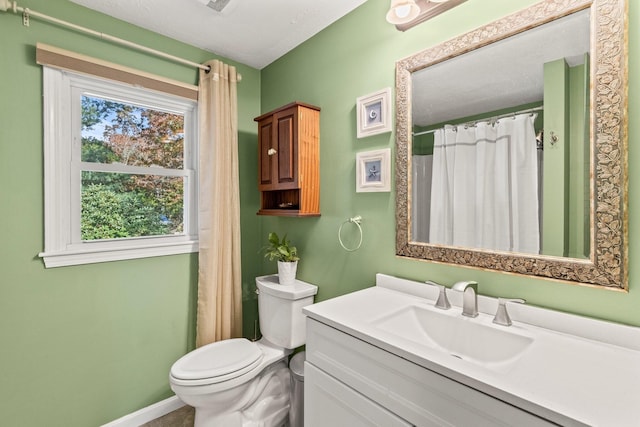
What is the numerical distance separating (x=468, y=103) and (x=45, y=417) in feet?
8.22

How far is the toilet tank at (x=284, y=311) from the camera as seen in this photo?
170 centimetres

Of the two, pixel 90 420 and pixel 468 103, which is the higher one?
pixel 468 103

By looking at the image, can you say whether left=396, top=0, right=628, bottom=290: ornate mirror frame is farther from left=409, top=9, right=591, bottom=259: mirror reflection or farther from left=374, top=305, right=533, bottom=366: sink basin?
left=374, top=305, right=533, bottom=366: sink basin

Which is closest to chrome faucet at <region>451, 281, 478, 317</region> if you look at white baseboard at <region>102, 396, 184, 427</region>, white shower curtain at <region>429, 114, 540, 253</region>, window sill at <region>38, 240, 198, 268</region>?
white shower curtain at <region>429, 114, 540, 253</region>

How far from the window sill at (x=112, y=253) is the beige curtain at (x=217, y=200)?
144mm

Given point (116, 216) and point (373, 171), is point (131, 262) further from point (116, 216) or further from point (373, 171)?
point (373, 171)

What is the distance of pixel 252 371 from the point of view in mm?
1554

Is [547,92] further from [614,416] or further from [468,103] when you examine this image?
[614,416]

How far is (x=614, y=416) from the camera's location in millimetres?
584

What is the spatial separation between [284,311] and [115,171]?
1291mm

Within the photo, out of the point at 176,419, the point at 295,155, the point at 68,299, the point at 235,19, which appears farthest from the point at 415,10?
the point at 176,419

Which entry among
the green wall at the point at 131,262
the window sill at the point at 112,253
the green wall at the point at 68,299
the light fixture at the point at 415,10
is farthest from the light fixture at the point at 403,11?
the window sill at the point at 112,253

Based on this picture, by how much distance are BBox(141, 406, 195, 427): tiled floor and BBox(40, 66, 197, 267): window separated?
1009 millimetres

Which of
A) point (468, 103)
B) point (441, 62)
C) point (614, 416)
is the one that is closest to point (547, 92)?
point (468, 103)
